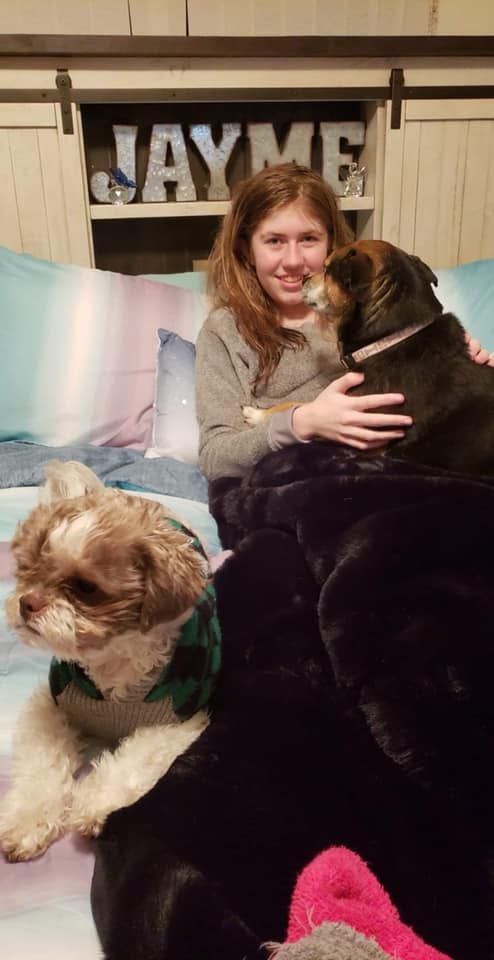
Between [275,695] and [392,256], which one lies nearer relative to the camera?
[275,695]

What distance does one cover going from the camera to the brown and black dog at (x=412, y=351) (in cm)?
152

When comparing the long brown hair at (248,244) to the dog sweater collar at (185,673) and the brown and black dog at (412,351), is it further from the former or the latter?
the dog sweater collar at (185,673)

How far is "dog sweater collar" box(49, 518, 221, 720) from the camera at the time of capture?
102cm

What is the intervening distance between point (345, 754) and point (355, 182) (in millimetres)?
2377

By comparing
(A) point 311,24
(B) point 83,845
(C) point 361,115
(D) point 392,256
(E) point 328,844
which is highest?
(A) point 311,24

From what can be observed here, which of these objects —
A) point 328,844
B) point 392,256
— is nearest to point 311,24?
point 392,256

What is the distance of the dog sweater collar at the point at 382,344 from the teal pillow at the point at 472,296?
80 cm

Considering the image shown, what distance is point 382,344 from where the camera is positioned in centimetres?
162

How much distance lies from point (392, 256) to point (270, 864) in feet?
4.20

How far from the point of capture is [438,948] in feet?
2.53

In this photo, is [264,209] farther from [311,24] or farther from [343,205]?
[311,24]

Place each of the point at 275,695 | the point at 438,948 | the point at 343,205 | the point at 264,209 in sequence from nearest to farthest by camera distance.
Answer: the point at 438,948 < the point at 275,695 < the point at 264,209 < the point at 343,205

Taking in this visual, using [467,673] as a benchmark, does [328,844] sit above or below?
below

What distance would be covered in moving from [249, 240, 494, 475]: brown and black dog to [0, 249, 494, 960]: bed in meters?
0.54
